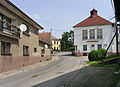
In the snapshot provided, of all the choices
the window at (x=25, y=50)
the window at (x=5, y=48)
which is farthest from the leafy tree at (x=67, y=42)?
the window at (x=5, y=48)

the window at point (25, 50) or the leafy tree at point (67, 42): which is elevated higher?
the leafy tree at point (67, 42)

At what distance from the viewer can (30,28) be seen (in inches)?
780

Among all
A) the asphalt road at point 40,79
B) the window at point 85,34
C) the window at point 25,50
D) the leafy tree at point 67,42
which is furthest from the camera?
the leafy tree at point 67,42

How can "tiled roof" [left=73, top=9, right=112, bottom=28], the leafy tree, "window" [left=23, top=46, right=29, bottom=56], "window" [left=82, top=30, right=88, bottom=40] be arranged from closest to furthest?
"window" [left=23, top=46, right=29, bottom=56]
"tiled roof" [left=73, top=9, right=112, bottom=28]
"window" [left=82, top=30, right=88, bottom=40]
the leafy tree

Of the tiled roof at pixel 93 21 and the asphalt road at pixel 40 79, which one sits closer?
the asphalt road at pixel 40 79

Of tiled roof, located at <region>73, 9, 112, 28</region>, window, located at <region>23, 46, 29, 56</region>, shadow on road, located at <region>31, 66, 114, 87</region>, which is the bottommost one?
shadow on road, located at <region>31, 66, 114, 87</region>

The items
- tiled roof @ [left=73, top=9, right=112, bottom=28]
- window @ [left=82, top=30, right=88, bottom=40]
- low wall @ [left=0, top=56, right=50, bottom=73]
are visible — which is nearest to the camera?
low wall @ [left=0, top=56, right=50, bottom=73]

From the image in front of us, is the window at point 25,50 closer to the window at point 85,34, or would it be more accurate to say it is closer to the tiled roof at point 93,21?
the window at point 85,34

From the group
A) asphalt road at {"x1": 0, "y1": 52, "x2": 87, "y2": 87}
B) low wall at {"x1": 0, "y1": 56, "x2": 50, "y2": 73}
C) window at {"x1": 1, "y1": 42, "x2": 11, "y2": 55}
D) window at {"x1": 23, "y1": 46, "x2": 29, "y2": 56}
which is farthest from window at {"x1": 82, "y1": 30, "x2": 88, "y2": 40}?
window at {"x1": 1, "y1": 42, "x2": 11, "y2": 55}

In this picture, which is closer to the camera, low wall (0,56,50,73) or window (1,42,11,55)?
low wall (0,56,50,73)

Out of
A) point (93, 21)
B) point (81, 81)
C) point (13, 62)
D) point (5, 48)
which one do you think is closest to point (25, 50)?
point (13, 62)

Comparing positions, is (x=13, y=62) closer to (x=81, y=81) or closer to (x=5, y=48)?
(x=5, y=48)

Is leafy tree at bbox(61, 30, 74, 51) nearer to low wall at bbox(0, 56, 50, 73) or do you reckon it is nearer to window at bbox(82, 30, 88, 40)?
window at bbox(82, 30, 88, 40)

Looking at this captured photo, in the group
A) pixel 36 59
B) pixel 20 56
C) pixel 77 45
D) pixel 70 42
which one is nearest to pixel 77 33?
pixel 77 45
